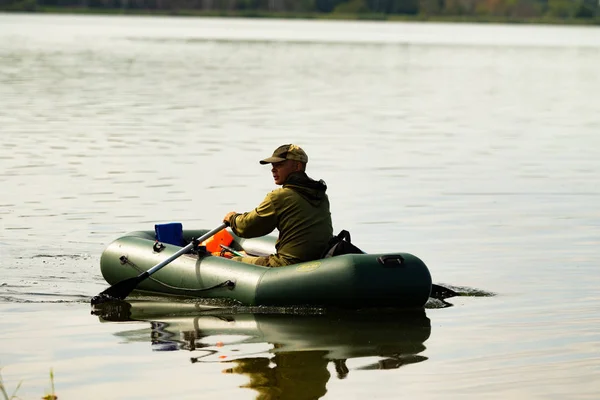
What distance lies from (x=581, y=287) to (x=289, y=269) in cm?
282

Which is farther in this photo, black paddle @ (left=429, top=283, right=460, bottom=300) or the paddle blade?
black paddle @ (left=429, top=283, right=460, bottom=300)

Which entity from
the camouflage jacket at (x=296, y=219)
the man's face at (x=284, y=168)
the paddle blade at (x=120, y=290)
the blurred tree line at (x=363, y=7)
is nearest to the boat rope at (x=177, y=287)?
the paddle blade at (x=120, y=290)

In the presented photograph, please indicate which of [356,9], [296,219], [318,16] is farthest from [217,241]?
[356,9]

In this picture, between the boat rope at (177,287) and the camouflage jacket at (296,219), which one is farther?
the boat rope at (177,287)

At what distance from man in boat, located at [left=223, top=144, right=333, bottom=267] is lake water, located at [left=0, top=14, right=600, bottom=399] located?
59cm

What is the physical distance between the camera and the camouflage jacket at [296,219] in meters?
10.1

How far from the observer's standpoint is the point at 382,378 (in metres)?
8.18

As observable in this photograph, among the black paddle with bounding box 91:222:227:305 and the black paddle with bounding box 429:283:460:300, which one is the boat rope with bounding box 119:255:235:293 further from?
the black paddle with bounding box 429:283:460:300

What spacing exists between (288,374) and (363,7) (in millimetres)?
138467

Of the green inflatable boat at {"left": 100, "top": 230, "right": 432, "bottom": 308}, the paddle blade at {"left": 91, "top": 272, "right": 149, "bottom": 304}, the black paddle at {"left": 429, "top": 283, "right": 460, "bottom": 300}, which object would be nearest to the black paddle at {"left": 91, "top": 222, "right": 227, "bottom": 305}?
the paddle blade at {"left": 91, "top": 272, "right": 149, "bottom": 304}

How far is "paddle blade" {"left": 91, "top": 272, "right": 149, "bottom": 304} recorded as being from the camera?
414 inches

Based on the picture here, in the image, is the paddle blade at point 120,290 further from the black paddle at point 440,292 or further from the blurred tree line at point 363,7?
the blurred tree line at point 363,7

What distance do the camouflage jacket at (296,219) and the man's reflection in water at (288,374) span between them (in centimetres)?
146

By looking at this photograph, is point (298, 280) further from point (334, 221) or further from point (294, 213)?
point (334, 221)
